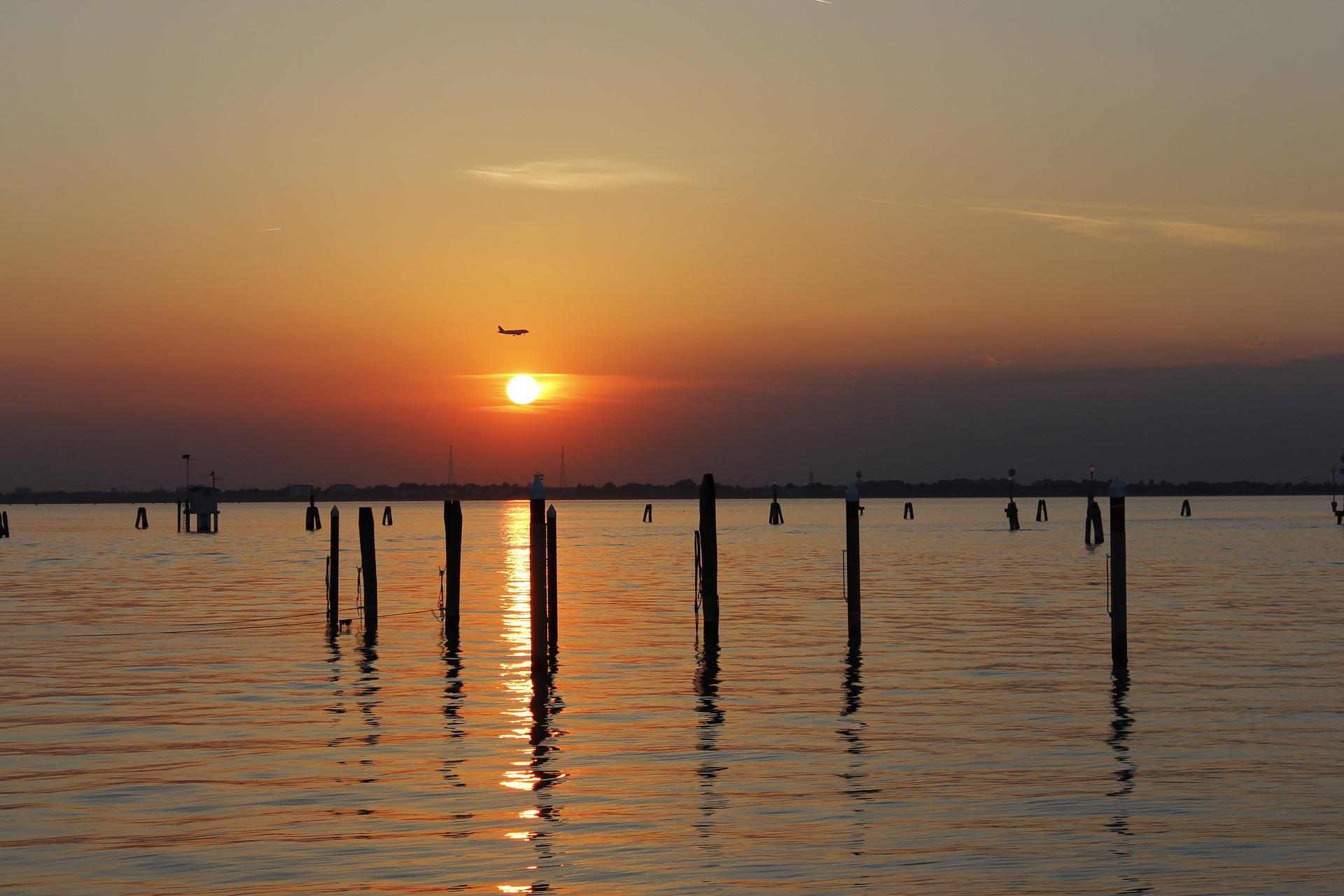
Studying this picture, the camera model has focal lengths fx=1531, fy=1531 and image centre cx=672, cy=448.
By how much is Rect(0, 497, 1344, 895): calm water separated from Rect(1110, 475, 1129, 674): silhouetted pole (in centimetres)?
45

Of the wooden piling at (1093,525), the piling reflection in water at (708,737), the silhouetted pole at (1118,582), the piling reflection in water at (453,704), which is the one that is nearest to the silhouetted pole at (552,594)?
the piling reflection in water at (453,704)

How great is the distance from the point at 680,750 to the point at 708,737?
38.7 inches

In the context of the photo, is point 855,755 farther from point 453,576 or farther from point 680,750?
A: point 453,576

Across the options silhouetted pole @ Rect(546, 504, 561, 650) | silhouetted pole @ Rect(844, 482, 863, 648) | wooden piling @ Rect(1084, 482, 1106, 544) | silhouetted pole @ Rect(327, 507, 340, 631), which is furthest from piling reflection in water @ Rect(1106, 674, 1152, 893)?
wooden piling @ Rect(1084, 482, 1106, 544)

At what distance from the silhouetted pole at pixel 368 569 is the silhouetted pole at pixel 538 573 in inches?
308

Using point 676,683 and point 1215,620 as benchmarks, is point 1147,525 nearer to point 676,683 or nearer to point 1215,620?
point 1215,620

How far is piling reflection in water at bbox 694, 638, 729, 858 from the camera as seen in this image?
42.4ft

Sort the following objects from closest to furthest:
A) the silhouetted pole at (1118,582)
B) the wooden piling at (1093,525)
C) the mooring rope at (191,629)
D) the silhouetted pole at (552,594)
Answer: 1. the silhouetted pole at (1118,582)
2. the silhouetted pole at (552,594)
3. the mooring rope at (191,629)
4. the wooden piling at (1093,525)

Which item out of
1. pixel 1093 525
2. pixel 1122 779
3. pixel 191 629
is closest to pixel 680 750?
pixel 1122 779

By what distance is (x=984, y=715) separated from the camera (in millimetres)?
19375

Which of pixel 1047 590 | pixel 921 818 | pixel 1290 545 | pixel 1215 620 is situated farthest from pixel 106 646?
pixel 1290 545

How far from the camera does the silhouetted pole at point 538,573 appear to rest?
78.1 feet

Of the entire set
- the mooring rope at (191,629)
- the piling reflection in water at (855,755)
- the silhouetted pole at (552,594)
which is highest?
the silhouetted pole at (552,594)

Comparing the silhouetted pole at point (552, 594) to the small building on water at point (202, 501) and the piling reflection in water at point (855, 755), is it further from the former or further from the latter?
the small building on water at point (202, 501)
